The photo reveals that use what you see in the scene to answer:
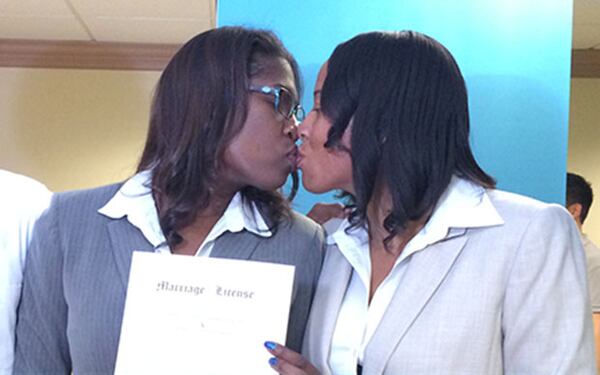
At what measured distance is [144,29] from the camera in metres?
4.75

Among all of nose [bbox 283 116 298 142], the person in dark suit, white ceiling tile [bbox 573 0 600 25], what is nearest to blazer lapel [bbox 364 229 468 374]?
the person in dark suit

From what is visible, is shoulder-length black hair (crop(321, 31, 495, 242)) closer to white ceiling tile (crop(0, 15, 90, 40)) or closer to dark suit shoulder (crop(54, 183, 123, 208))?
dark suit shoulder (crop(54, 183, 123, 208))

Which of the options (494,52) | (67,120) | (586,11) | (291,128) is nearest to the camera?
(291,128)

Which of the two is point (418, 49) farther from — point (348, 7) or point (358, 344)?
point (348, 7)

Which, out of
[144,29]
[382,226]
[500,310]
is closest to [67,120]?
[144,29]

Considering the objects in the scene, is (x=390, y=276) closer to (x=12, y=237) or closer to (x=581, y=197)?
(x=12, y=237)

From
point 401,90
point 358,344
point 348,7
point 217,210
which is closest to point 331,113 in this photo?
point 401,90

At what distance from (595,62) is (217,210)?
462 cm

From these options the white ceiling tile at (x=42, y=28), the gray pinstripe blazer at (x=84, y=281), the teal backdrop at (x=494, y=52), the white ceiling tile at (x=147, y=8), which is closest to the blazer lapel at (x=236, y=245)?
the gray pinstripe blazer at (x=84, y=281)

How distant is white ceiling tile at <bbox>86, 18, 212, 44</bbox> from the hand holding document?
366 cm

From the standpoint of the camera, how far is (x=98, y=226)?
4.24ft

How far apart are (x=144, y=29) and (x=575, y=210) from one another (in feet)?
9.76

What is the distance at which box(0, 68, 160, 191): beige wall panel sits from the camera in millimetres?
5273

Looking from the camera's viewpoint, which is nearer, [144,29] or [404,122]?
[404,122]
